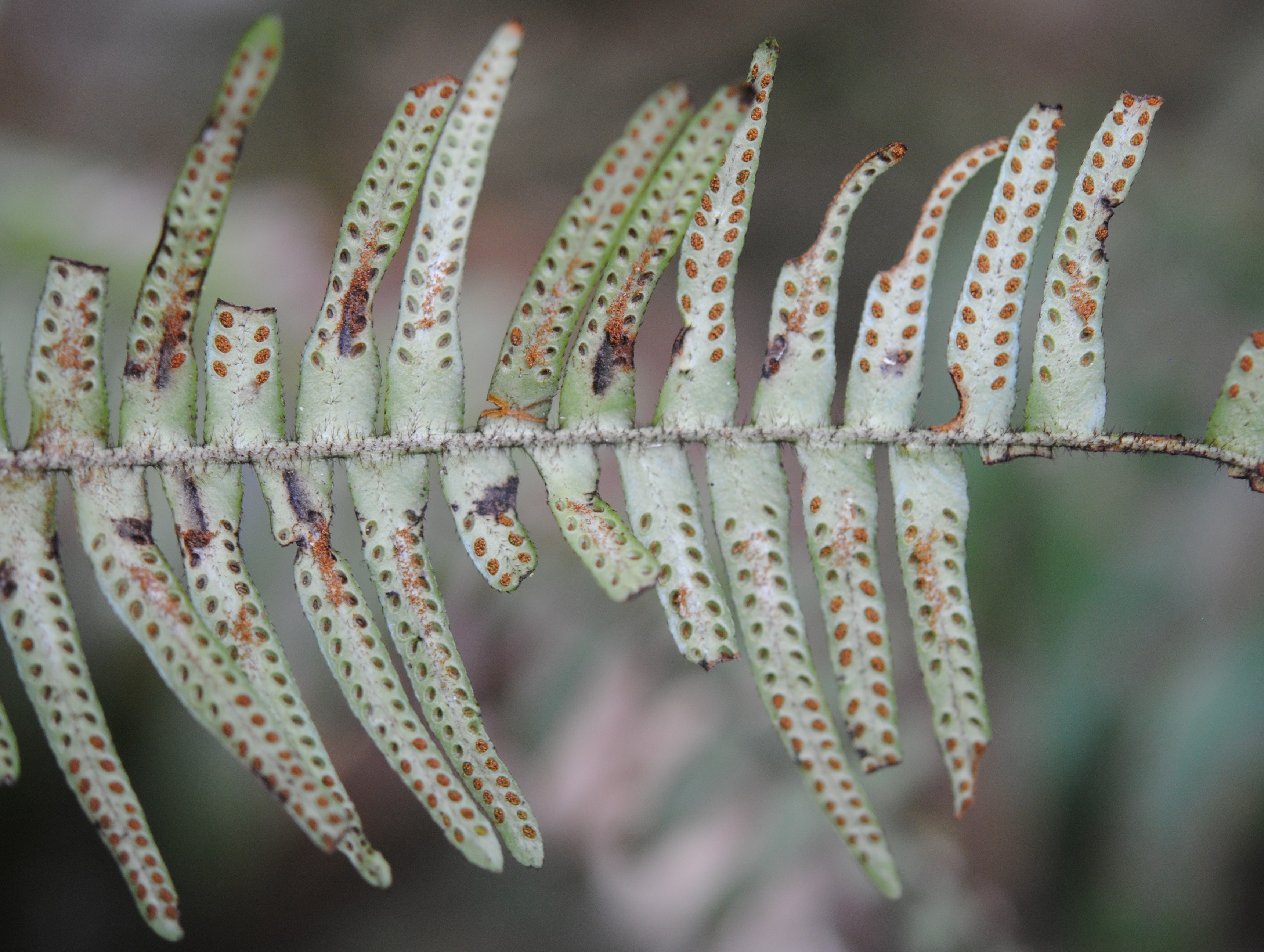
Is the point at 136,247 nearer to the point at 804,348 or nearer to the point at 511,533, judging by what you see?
the point at 511,533

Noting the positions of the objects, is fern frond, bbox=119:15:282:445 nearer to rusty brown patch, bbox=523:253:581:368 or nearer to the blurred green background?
rusty brown patch, bbox=523:253:581:368

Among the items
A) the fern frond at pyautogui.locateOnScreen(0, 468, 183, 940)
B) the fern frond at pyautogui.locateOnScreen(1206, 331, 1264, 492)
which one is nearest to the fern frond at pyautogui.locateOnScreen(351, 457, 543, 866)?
the fern frond at pyautogui.locateOnScreen(0, 468, 183, 940)

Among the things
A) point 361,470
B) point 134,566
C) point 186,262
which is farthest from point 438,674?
point 186,262

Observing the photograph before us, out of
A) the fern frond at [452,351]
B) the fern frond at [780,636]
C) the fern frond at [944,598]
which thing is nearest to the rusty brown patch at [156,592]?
the fern frond at [452,351]

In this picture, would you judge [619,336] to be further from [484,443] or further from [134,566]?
[134,566]

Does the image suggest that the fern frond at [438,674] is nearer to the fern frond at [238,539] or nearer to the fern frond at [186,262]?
the fern frond at [238,539]
